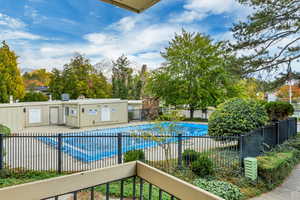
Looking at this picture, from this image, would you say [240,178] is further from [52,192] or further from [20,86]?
[20,86]

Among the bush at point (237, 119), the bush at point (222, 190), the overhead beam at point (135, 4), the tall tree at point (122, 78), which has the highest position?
the tall tree at point (122, 78)

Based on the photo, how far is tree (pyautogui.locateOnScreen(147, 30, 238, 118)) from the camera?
15318 mm

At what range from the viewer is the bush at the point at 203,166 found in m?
4.84

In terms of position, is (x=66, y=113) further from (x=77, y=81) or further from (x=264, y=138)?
(x=264, y=138)

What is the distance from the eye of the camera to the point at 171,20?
51.9 feet

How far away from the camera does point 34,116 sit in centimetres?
1369

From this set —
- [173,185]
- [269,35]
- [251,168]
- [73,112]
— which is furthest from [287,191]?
[73,112]

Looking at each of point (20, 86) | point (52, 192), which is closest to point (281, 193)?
point (52, 192)

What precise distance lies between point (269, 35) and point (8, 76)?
1976 centimetres

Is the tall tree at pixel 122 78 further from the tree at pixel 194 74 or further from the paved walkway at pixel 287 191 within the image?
the paved walkway at pixel 287 191

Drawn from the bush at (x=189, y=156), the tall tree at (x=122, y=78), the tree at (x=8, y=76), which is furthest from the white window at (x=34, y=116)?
the bush at (x=189, y=156)

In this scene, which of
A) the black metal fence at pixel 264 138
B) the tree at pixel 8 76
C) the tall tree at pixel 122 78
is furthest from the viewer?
the tall tree at pixel 122 78

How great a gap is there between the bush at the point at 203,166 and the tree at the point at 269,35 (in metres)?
4.98

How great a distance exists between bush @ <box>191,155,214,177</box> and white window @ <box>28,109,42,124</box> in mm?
12886
